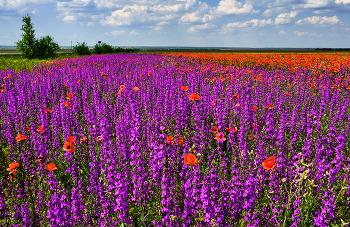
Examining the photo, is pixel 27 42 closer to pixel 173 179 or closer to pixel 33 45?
pixel 33 45

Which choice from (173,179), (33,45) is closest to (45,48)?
(33,45)

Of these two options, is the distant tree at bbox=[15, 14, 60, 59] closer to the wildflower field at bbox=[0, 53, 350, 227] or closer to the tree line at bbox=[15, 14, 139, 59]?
the tree line at bbox=[15, 14, 139, 59]

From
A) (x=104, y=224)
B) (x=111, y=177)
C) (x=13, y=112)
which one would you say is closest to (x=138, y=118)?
(x=111, y=177)

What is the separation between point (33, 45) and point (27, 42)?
900 mm

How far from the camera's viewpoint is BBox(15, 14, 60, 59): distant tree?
34906mm

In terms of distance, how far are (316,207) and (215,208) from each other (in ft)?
5.56

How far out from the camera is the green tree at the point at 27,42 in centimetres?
3500

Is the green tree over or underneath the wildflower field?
over

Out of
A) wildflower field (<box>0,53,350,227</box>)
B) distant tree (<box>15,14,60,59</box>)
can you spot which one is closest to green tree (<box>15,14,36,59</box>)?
distant tree (<box>15,14,60,59</box>)

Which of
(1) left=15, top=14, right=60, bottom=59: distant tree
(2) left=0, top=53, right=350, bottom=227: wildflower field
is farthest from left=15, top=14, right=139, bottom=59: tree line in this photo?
(2) left=0, top=53, right=350, bottom=227: wildflower field

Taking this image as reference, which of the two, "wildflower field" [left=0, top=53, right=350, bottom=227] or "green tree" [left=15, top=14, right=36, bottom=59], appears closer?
"wildflower field" [left=0, top=53, right=350, bottom=227]

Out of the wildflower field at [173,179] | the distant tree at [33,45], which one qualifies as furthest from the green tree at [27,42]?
the wildflower field at [173,179]

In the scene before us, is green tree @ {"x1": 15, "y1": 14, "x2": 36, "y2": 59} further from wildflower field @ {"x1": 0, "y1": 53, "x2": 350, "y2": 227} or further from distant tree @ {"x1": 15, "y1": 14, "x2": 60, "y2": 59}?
wildflower field @ {"x1": 0, "y1": 53, "x2": 350, "y2": 227}

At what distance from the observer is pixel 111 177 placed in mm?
2861
